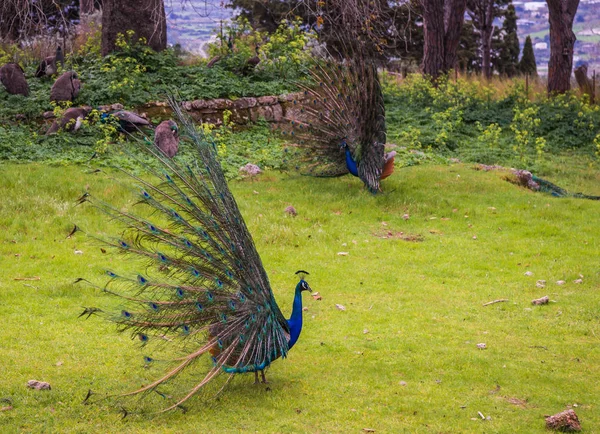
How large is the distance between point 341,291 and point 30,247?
473 centimetres

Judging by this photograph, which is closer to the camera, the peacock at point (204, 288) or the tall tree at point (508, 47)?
the peacock at point (204, 288)

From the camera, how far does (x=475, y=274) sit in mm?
10352

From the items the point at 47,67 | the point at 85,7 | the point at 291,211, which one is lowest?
Result: the point at 291,211

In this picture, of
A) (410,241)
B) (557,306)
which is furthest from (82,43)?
(557,306)

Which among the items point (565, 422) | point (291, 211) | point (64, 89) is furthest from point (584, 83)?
point (565, 422)

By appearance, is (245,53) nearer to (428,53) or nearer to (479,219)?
(428,53)

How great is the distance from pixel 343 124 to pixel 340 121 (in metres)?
0.09

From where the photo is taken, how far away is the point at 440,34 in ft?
79.8

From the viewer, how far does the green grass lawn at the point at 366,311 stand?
6141 mm

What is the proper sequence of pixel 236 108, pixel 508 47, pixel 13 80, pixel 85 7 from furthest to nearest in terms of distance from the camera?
1. pixel 508 47
2. pixel 85 7
3. pixel 236 108
4. pixel 13 80

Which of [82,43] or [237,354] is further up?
[82,43]

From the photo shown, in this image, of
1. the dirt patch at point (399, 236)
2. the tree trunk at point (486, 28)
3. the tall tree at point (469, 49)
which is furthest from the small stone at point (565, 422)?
the tall tree at point (469, 49)

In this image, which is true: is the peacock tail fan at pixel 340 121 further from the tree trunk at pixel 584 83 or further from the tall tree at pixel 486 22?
the tall tree at pixel 486 22

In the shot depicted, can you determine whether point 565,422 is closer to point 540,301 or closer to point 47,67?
point 540,301
